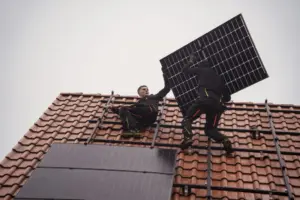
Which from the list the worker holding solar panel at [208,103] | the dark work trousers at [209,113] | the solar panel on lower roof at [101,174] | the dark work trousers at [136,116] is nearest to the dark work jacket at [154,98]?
the dark work trousers at [136,116]

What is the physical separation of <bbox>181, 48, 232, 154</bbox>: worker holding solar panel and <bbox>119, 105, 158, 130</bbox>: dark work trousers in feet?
2.91

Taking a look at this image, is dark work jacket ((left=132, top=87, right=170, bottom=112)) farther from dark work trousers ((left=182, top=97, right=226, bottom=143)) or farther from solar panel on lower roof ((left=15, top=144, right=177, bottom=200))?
solar panel on lower roof ((left=15, top=144, right=177, bottom=200))

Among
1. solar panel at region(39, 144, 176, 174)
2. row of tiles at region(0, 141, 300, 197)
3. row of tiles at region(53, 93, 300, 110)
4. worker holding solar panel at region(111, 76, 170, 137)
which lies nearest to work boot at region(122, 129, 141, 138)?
worker holding solar panel at region(111, 76, 170, 137)

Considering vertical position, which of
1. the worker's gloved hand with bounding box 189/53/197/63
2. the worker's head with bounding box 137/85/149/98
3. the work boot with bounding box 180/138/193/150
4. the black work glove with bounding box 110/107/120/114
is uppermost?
the worker's gloved hand with bounding box 189/53/197/63

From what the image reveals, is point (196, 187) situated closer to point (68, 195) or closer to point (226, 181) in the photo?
point (226, 181)

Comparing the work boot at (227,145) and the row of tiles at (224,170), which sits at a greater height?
the work boot at (227,145)

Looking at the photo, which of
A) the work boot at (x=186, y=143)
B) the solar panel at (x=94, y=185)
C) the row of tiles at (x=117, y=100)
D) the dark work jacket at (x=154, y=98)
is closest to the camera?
the solar panel at (x=94, y=185)

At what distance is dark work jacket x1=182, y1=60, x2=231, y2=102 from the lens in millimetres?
6652

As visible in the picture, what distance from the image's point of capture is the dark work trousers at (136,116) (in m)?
7.19

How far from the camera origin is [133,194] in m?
5.03

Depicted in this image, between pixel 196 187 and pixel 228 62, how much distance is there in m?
2.67

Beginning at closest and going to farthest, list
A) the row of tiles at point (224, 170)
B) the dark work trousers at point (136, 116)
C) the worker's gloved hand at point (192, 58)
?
the row of tiles at point (224, 170) < the worker's gloved hand at point (192, 58) < the dark work trousers at point (136, 116)

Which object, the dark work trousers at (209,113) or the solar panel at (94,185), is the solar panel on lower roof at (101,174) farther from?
the dark work trousers at (209,113)

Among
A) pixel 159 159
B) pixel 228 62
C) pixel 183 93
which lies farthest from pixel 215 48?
pixel 159 159
